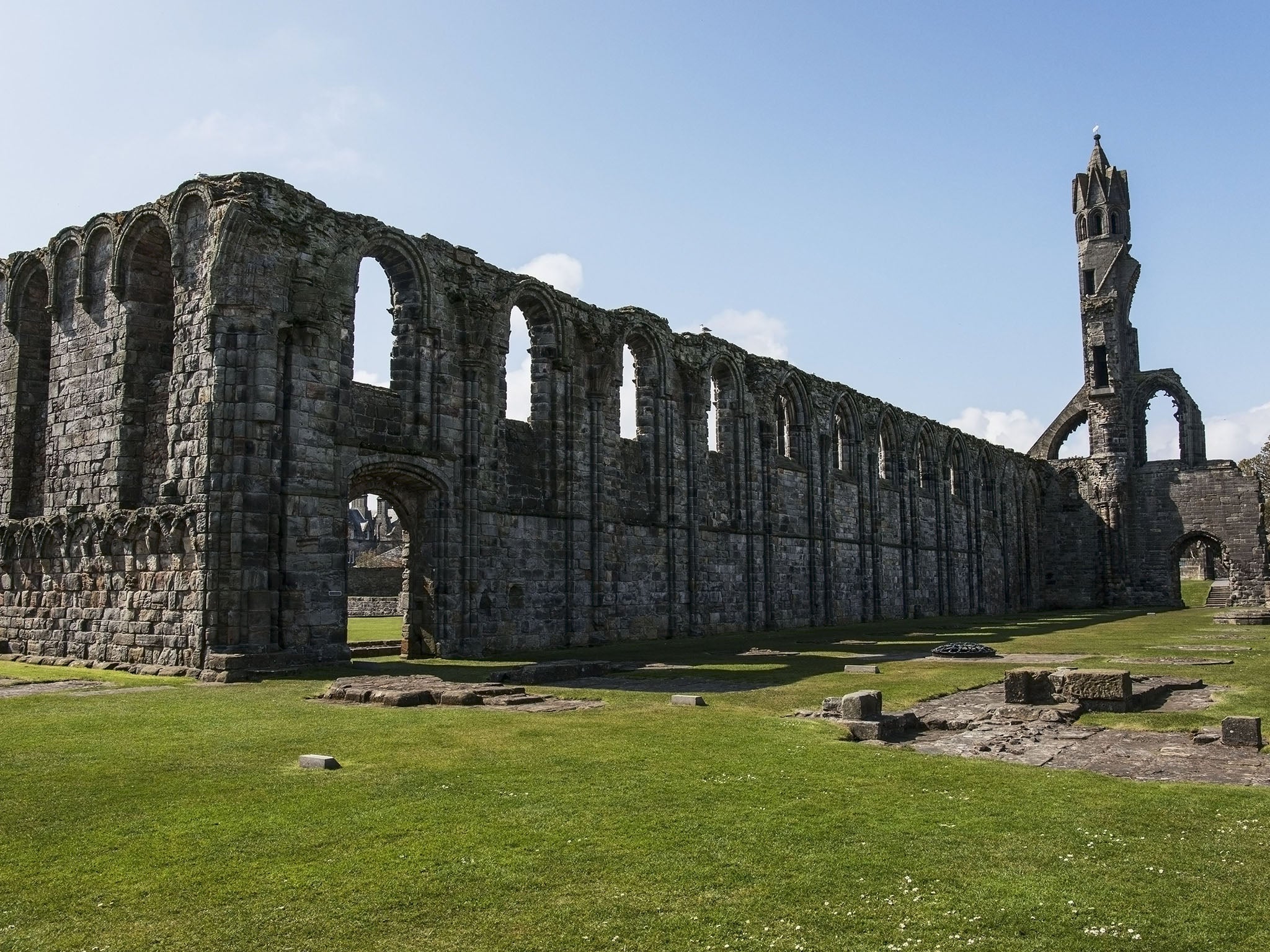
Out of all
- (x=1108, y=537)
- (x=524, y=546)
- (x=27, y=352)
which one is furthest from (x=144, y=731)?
(x=1108, y=537)

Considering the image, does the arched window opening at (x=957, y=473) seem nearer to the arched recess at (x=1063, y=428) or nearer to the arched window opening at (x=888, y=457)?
the arched window opening at (x=888, y=457)

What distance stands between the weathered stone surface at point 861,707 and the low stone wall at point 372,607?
30972mm

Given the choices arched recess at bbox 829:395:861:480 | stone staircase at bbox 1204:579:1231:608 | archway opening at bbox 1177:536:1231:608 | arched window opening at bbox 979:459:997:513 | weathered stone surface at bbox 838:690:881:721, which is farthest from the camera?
archway opening at bbox 1177:536:1231:608

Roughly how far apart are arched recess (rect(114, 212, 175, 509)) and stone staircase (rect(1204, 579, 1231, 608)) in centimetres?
4378

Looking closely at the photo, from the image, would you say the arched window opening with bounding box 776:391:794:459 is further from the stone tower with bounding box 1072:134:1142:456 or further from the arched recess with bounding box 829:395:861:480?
the stone tower with bounding box 1072:134:1142:456

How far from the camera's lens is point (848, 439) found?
1391 inches

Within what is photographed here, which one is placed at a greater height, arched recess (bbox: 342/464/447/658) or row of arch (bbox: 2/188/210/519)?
row of arch (bbox: 2/188/210/519)

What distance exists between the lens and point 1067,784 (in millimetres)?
6707

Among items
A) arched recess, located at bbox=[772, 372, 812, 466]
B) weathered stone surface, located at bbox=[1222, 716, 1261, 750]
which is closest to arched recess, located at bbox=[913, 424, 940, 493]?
arched recess, located at bbox=[772, 372, 812, 466]

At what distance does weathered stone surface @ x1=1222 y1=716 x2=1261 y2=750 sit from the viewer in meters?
7.91

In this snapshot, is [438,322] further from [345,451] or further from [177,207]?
[177,207]

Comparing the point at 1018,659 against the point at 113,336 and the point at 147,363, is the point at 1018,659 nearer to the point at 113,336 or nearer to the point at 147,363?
the point at 147,363

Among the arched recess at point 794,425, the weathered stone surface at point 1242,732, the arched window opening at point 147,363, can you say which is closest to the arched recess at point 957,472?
the arched recess at point 794,425

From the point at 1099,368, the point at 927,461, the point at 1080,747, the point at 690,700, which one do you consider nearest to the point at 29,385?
the point at 690,700
